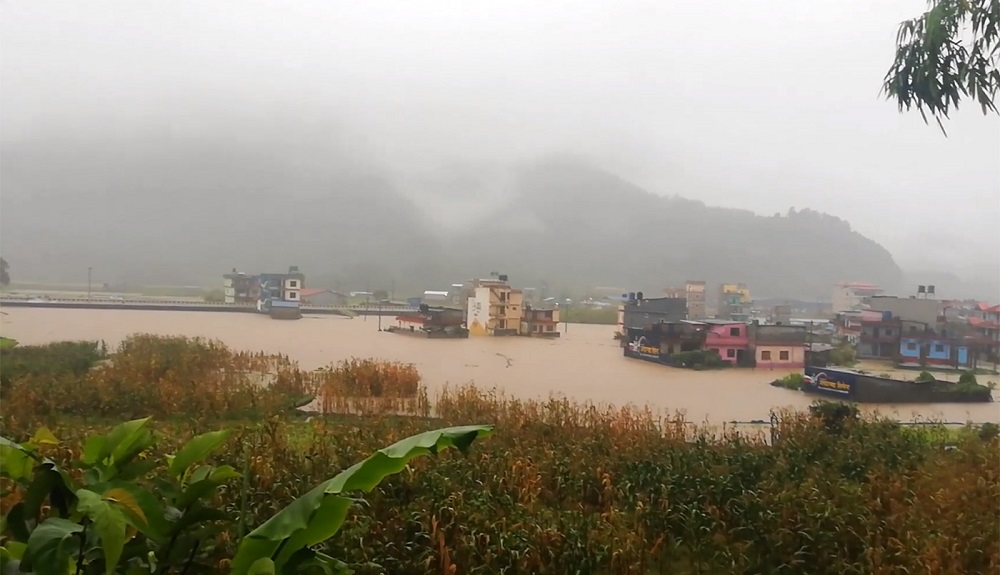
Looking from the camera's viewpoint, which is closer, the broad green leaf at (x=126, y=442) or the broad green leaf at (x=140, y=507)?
the broad green leaf at (x=140, y=507)

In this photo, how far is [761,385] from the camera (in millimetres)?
1967

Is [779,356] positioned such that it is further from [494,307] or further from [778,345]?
[494,307]

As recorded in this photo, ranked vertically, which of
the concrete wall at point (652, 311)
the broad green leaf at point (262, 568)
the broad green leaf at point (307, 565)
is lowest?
the broad green leaf at point (307, 565)

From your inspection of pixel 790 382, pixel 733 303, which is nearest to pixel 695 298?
pixel 733 303

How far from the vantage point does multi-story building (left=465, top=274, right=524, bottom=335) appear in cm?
200

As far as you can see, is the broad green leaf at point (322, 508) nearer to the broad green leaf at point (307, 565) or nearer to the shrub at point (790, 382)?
the broad green leaf at point (307, 565)

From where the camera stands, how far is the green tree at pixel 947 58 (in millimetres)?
1928

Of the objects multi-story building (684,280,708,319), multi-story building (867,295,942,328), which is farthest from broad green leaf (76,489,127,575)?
multi-story building (867,295,942,328)

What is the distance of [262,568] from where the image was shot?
108 centimetres

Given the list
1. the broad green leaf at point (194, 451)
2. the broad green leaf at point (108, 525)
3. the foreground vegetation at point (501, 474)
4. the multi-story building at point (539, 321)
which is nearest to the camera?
the broad green leaf at point (108, 525)

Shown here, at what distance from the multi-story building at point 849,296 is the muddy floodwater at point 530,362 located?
0.30 metres

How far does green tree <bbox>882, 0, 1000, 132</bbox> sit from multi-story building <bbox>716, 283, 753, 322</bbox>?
0.78 meters

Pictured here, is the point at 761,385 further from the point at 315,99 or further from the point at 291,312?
the point at 315,99

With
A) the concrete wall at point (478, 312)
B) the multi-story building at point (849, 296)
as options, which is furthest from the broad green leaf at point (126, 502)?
the multi-story building at point (849, 296)
